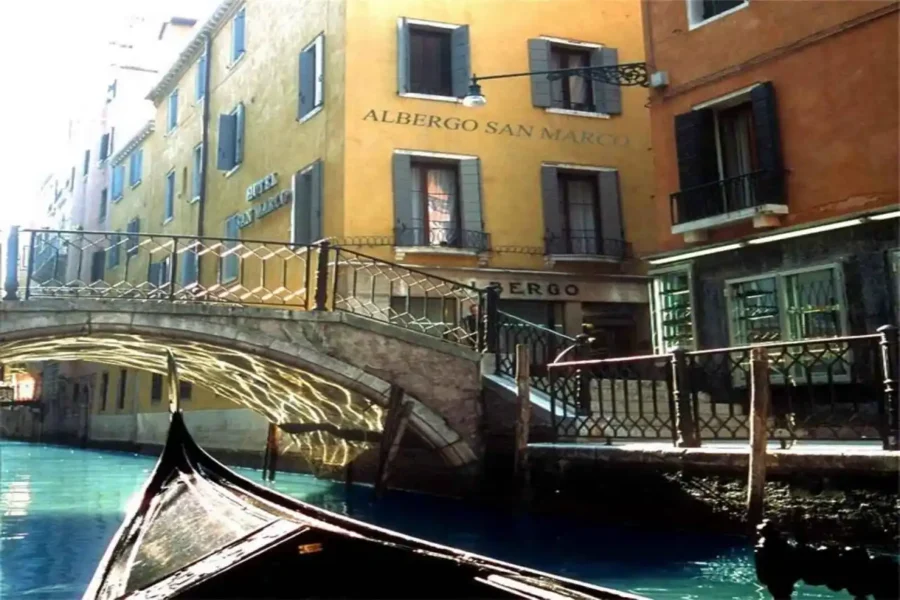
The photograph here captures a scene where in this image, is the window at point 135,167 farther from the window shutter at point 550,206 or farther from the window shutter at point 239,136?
the window shutter at point 550,206

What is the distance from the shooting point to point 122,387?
20000 millimetres

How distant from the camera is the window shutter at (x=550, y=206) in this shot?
38.7ft

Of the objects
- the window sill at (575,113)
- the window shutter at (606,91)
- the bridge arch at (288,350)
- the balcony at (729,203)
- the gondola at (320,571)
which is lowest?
the gondola at (320,571)

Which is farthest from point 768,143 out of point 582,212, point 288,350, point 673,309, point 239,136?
point 239,136

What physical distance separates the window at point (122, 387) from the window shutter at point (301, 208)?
31.6 feet

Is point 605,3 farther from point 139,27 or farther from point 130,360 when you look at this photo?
point 139,27

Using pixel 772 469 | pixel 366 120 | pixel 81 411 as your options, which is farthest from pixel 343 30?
pixel 81 411

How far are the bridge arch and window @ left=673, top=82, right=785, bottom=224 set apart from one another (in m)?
2.95

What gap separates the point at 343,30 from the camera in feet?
36.9

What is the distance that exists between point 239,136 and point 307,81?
2.47 m

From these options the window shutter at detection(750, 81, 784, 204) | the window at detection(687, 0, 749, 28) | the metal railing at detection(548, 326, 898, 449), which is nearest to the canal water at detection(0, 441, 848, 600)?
the metal railing at detection(548, 326, 898, 449)

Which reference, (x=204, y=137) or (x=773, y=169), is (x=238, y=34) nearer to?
(x=204, y=137)

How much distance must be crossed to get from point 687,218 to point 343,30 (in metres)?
4.97

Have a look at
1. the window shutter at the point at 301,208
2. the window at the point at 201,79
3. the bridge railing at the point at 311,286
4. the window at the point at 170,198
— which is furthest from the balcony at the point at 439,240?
the window at the point at 170,198
